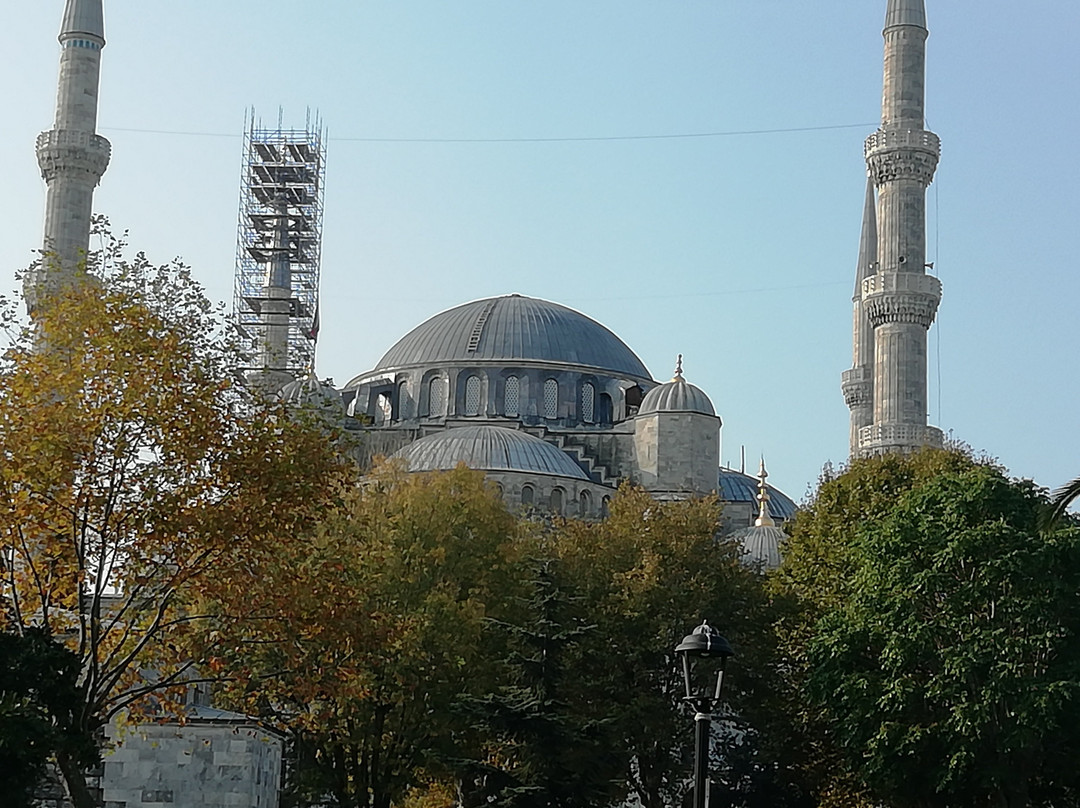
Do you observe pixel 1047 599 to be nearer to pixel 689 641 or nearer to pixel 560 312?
pixel 689 641

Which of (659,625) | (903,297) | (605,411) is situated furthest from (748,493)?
(659,625)

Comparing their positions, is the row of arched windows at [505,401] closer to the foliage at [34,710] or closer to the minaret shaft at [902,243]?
the minaret shaft at [902,243]

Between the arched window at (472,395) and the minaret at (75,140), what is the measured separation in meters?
16.9

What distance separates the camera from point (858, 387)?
6059cm

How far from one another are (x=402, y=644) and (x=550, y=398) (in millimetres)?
33527

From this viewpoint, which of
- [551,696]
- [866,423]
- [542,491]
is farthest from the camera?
[866,423]

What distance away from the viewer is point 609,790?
2830cm

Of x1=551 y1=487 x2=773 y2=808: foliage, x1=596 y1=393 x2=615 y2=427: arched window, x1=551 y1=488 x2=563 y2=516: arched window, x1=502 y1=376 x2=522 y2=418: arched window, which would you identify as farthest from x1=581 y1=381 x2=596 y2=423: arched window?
x1=551 y1=487 x2=773 y2=808: foliage

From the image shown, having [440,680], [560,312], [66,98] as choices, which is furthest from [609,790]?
[560,312]

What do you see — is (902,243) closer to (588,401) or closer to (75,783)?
(588,401)

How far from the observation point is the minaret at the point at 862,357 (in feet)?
197

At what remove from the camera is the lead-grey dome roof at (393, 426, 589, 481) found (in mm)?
51938

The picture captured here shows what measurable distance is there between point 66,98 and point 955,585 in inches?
1150

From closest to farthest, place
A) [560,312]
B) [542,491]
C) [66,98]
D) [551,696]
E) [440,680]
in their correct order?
[551,696], [440,680], [66,98], [542,491], [560,312]
